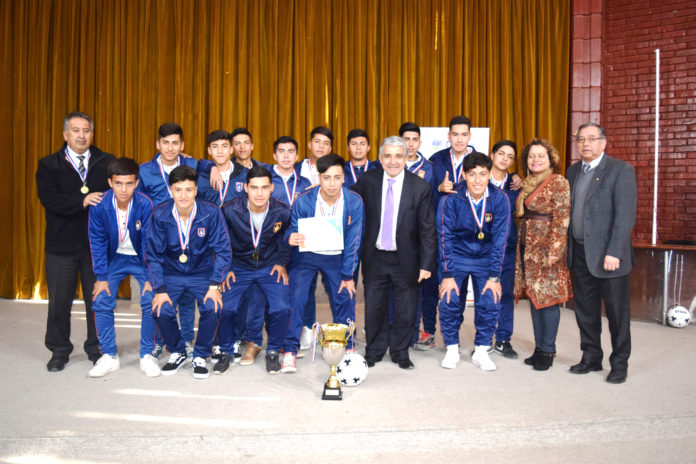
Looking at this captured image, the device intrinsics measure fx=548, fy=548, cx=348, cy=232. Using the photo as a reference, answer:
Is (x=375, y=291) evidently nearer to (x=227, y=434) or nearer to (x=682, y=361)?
(x=227, y=434)

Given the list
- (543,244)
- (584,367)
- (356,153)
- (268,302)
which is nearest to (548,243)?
(543,244)

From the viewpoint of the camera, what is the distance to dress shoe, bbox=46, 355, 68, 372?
11.6 feet

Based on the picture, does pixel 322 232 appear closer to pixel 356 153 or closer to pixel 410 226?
pixel 410 226

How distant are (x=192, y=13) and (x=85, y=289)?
3913 millimetres

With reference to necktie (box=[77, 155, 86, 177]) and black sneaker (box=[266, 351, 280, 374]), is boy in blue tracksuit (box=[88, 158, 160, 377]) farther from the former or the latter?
black sneaker (box=[266, 351, 280, 374])

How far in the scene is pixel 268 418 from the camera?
2742 millimetres

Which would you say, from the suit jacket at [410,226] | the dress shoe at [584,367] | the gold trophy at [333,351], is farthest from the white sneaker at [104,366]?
the dress shoe at [584,367]

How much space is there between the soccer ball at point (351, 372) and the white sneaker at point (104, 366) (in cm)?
147

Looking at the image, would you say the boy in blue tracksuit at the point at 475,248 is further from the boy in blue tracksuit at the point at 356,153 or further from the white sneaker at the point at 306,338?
the white sneaker at the point at 306,338

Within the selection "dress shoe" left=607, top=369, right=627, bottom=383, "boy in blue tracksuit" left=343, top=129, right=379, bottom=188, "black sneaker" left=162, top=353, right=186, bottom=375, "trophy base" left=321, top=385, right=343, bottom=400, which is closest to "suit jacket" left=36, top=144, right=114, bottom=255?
"black sneaker" left=162, top=353, right=186, bottom=375

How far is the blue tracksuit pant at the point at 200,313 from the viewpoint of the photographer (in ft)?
11.3

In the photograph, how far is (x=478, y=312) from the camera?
12.1 ft

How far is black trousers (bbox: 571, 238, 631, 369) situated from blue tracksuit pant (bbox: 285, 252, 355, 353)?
1.47 metres

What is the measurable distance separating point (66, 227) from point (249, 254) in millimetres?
1231
